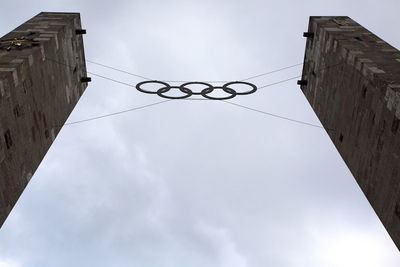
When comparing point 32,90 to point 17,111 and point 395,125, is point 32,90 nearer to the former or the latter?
point 17,111

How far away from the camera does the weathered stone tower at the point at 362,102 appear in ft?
46.2

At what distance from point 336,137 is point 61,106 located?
44.0 ft

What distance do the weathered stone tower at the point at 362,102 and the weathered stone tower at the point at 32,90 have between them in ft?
41.5

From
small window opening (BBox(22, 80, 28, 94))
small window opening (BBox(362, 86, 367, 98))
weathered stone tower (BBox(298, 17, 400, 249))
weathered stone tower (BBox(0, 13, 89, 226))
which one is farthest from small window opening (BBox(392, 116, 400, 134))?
small window opening (BBox(22, 80, 28, 94))

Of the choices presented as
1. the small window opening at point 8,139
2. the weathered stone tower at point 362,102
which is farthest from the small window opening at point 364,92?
the small window opening at point 8,139

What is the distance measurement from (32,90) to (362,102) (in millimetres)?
12954

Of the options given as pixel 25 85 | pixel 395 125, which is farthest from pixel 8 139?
pixel 395 125

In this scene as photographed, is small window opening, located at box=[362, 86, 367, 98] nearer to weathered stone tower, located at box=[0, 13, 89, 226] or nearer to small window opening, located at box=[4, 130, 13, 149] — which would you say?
weathered stone tower, located at box=[0, 13, 89, 226]

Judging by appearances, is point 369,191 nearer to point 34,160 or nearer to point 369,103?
point 369,103

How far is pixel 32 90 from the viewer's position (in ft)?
56.7

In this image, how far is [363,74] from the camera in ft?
53.3

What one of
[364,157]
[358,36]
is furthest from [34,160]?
[358,36]

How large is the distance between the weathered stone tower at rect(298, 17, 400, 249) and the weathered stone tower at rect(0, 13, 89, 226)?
12.7 m

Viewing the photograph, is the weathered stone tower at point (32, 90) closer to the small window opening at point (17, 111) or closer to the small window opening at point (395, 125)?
the small window opening at point (17, 111)
